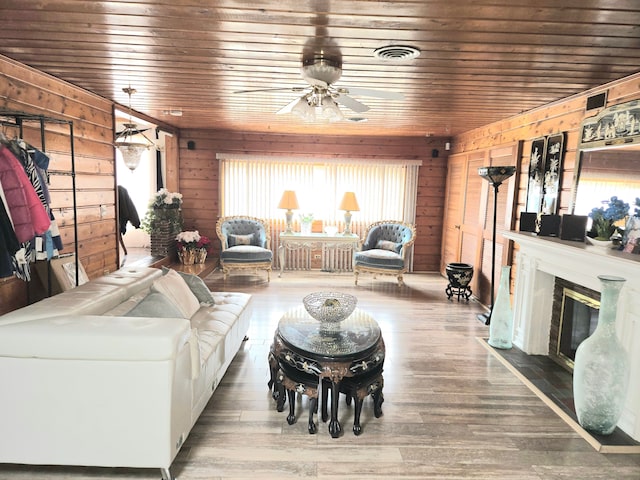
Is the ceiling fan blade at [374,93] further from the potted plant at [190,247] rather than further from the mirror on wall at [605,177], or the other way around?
the potted plant at [190,247]

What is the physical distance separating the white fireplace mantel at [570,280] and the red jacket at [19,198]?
12.4 ft

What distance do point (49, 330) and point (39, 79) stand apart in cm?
244

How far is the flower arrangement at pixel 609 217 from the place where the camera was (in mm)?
2963

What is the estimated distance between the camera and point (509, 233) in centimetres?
408

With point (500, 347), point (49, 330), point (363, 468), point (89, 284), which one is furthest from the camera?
point (500, 347)

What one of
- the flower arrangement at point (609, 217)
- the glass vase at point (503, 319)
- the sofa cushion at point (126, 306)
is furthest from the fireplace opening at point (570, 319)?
the sofa cushion at point (126, 306)

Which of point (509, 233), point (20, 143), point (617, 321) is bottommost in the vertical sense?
point (617, 321)

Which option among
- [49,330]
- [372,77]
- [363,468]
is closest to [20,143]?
[49,330]

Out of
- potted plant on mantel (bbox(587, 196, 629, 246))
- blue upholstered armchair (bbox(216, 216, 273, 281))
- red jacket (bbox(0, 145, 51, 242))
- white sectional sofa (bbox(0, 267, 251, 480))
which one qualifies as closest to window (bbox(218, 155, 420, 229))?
blue upholstered armchair (bbox(216, 216, 273, 281))

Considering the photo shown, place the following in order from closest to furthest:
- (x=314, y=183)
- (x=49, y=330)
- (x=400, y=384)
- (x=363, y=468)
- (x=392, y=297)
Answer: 1. (x=49, y=330)
2. (x=363, y=468)
3. (x=400, y=384)
4. (x=392, y=297)
5. (x=314, y=183)

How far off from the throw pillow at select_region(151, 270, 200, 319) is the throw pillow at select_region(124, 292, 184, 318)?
0.11m

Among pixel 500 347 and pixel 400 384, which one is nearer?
Result: pixel 400 384

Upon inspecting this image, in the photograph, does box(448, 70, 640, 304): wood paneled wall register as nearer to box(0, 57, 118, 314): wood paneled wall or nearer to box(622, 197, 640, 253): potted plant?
box(622, 197, 640, 253): potted plant

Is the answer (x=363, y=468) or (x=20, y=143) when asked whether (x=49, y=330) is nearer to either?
(x=20, y=143)
